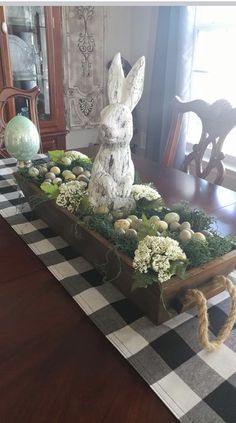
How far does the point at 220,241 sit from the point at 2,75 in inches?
75.9

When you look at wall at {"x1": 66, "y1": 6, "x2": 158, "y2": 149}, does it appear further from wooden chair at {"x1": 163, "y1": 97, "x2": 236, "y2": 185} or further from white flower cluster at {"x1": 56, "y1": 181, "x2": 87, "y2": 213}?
white flower cluster at {"x1": 56, "y1": 181, "x2": 87, "y2": 213}

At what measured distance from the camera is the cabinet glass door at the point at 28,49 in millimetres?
2127

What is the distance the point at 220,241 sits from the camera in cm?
67

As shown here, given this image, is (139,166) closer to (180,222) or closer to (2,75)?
(180,222)

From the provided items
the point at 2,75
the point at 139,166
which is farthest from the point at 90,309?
the point at 2,75

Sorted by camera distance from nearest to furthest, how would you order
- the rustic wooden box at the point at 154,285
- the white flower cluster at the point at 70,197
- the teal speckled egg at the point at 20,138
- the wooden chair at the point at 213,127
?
the rustic wooden box at the point at 154,285 → the white flower cluster at the point at 70,197 → the teal speckled egg at the point at 20,138 → the wooden chair at the point at 213,127

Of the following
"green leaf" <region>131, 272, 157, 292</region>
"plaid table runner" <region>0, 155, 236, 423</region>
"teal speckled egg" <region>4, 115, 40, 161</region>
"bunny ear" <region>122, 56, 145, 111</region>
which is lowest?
"plaid table runner" <region>0, 155, 236, 423</region>

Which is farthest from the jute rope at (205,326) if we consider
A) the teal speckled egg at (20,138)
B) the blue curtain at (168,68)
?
the blue curtain at (168,68)

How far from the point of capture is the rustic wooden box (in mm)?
564

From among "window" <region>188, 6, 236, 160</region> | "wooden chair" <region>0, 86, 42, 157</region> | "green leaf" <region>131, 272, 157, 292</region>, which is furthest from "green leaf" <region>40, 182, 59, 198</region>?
"window" <region>188, 6, 236, 160</region>

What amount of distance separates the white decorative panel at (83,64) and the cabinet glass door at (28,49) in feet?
1.07

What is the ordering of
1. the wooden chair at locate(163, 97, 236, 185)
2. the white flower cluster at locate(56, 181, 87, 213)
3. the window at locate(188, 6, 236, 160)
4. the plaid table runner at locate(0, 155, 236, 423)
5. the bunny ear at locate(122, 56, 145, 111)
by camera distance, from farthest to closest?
the window at locate(188, 6, 236, 160), the wooden chair at locate(163, 97, 236, 185), the white flower cluster at locate(56, 181, 87, 213), the bunny ear at locate(122, 56, 145, 111), the plaid table runner at locate(0, 155, 236, 423)

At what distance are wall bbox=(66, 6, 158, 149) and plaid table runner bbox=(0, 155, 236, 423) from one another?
2214 millimetres

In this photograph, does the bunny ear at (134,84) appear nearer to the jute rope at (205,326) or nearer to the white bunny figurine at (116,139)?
the white bunny figurine at (116,139)
